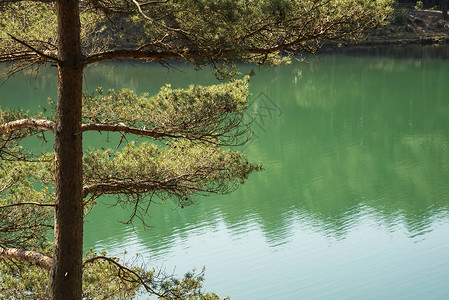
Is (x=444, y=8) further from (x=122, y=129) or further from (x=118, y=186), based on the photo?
(x=122, y=129)

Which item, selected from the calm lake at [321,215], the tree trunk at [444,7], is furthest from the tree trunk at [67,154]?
the tree trunk at [444,7]

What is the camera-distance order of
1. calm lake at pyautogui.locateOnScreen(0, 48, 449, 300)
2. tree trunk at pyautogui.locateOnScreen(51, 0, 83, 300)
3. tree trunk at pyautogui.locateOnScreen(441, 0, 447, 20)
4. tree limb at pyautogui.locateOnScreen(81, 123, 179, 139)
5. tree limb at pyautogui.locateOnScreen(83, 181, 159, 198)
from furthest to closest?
1. tree trunk at pyautogui.locateOnScreen(441, 0, 447, 20)
2. calm lake at pyautogui.locateOnScreen(0, 48, 449, 300)
3. tree limb at pyautogui.locateOnScreen(83, 181, 159, 198)
4. tree limb at pyautogui.locateOnScreen(81, 123, 179, 139)
5. tree trunk at pyautogui.locateOnScreen(51, 0, 83, 300)

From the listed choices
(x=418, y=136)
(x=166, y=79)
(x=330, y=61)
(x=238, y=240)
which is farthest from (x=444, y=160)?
(x=330, y=61)

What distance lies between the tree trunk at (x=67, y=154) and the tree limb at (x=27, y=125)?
0.08 meters

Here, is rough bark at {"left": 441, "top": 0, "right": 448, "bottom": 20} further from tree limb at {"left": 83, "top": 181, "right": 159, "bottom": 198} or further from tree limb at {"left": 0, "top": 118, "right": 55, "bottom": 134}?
tree limb at {"left": 0, "top": 118, "right": 55, "bottom": 134}

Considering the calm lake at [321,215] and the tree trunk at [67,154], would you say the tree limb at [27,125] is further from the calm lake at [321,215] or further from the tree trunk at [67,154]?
the calm lake at [321,215]

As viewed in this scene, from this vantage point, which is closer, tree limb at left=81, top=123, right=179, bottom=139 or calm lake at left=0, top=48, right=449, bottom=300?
tree limb at left=81, top=123, right=179, bottom=139

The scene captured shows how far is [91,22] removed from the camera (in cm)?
446

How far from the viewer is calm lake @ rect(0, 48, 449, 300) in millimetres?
8055

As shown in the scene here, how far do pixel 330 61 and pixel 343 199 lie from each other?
→ 57.5ft

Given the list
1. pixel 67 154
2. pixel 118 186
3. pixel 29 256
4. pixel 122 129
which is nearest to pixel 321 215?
pixel 118 186

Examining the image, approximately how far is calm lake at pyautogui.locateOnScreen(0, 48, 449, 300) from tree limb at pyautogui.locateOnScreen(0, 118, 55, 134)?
0.37 meters

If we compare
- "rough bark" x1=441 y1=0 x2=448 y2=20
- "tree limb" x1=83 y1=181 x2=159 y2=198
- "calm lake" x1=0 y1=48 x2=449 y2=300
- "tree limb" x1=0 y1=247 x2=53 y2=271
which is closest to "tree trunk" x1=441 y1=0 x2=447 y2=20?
"rough bark" x1=441 y1=0 x2=448 y2=20

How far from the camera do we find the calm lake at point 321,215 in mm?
8055
